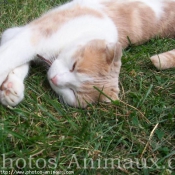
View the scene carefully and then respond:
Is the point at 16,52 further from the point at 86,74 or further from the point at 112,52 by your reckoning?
the point at 112,52

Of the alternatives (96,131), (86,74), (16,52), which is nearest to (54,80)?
(86,74)

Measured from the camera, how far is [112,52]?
7.14ft

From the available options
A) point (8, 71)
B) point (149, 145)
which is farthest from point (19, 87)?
point (149, 145)

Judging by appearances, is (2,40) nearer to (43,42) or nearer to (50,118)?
(43,42)

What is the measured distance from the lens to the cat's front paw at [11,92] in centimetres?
203

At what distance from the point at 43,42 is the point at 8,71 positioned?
0.33m

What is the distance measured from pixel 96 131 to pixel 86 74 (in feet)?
1.36

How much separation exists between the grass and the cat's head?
0.24 feet

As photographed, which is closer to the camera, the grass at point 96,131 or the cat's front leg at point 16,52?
the grass at point 96,131

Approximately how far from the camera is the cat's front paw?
2029mm

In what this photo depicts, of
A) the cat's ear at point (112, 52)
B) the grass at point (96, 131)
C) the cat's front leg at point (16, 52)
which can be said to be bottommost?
the grass at point (96, 131)

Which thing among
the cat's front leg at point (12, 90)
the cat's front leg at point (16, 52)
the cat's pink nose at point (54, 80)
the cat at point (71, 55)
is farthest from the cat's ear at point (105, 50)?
the cat's front leg at point (12, 90)

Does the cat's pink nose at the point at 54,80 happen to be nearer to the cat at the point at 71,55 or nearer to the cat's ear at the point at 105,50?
the cat at the point at 71,55

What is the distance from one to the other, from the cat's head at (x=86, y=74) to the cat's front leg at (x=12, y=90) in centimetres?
22
